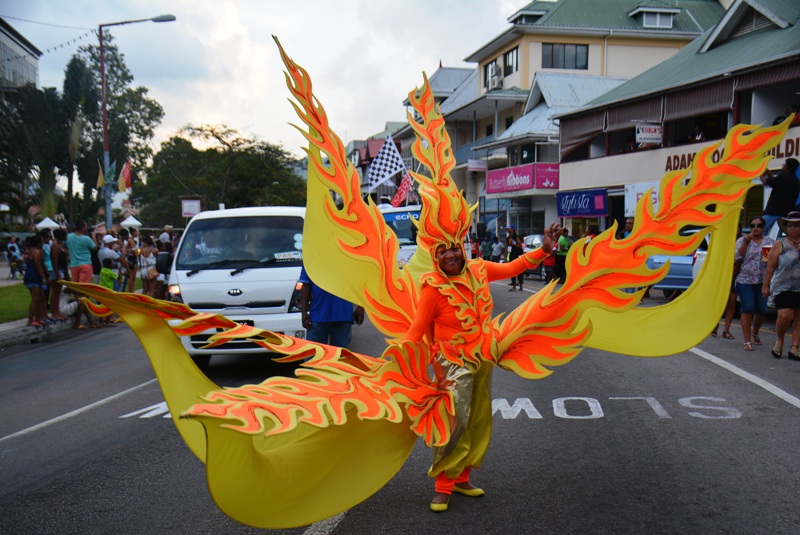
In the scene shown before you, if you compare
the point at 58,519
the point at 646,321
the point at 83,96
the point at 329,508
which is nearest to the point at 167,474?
the point at 58,519

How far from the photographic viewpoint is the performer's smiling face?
4.24 meters

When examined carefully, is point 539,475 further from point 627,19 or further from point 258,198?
point 627,19

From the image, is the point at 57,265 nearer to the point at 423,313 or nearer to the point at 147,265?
the point at 147,265

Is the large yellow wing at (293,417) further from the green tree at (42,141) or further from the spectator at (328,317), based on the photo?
the green tree at (42,141)

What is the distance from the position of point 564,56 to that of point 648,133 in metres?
17.6

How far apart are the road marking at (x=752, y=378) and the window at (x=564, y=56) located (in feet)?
112

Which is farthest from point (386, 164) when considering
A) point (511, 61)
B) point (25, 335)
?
point (511, 61)

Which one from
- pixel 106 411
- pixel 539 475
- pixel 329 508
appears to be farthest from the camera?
pixel 106 411

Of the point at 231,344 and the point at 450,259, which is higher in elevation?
the point at 450,259

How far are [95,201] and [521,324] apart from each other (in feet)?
128

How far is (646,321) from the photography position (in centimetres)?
449

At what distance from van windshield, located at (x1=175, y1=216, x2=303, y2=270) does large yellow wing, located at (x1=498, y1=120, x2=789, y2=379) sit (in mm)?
5143

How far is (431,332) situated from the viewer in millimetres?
4531

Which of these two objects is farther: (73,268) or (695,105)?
(695,105)
